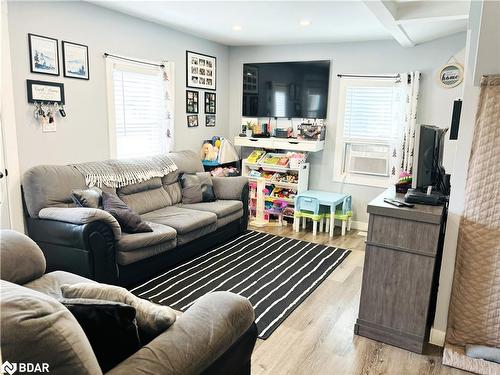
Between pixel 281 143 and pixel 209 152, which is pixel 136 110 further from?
pixel 281 143

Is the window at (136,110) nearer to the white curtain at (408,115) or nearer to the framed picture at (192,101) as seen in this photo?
the framed picture at (192,101)

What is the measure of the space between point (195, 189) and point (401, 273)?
2592 mm

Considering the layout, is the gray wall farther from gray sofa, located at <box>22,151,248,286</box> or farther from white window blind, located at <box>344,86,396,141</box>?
gray sofa, located at <box>22,151,248,286</box>

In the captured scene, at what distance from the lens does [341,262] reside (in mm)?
Answer: 3895

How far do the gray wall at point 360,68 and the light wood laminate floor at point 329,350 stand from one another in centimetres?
222

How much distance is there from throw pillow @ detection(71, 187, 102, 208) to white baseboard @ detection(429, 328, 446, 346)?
9.01 feet

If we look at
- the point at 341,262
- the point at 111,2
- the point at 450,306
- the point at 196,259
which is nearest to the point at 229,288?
the point at 196,259

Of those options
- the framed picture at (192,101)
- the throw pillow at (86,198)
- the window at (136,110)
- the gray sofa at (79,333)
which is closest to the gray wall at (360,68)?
the framed picture at (192,101)

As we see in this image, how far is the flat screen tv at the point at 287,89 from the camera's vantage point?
502 centimetres

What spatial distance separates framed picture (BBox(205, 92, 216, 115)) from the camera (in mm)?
5256

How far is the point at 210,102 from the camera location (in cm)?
533

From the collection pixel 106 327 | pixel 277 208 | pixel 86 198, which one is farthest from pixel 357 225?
pixel 106 327

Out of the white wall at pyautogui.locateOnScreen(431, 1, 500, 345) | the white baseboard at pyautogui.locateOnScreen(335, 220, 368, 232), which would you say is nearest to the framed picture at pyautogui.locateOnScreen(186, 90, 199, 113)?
the white baseboard at pyautogui.locateOnScreen(335, 220, 368, 232)

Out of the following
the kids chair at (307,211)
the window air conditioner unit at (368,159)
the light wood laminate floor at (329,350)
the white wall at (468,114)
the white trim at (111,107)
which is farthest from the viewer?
the window air conditioner unit at (368,159)
